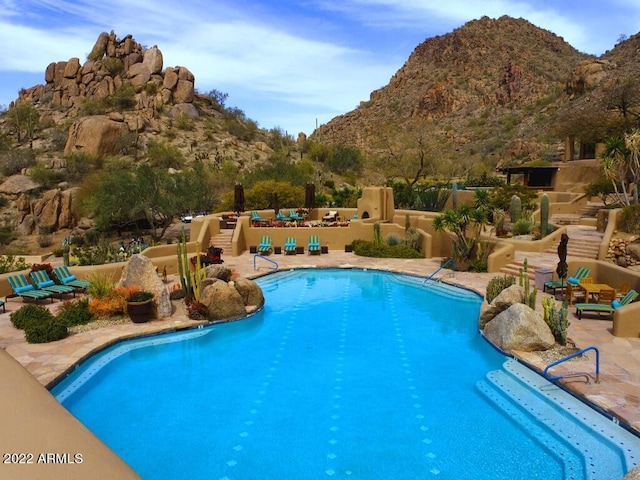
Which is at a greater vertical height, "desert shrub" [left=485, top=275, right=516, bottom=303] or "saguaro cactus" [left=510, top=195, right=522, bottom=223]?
"saguaro cactus" [left=510, top=195, right=522, bottom=223]

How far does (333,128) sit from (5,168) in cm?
6172

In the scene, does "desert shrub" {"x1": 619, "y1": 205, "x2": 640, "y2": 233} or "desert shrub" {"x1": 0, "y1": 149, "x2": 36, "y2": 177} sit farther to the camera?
"desert shrub" {"x1": 0, "y1": 149, "x2": 36, "y2": 177}

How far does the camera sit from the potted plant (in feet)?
44.2

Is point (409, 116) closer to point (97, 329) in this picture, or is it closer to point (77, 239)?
point (77, 239)

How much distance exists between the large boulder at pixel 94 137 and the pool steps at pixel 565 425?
169 feet

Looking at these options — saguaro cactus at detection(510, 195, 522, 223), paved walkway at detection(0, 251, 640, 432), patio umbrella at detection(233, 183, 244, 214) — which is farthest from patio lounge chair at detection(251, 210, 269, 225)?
saguaro cactus at detection(510, 195, 522, 223)

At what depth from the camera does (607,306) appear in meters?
→ 12.8

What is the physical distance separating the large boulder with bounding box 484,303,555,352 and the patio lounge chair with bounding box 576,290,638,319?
2.31 meters

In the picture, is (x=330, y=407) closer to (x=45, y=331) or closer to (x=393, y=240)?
(x=45, y=331)

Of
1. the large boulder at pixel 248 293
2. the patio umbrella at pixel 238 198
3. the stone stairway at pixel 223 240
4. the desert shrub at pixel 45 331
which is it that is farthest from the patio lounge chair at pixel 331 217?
the desert shrub at pixel 45 331

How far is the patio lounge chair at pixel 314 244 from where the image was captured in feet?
78.8

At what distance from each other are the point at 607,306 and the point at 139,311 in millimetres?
12999

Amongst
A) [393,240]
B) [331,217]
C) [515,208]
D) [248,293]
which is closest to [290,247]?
[393,240]

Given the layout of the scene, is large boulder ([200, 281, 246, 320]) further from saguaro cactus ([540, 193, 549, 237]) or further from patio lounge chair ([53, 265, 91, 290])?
saguaro cactus ([540, 193, 549, 237])
